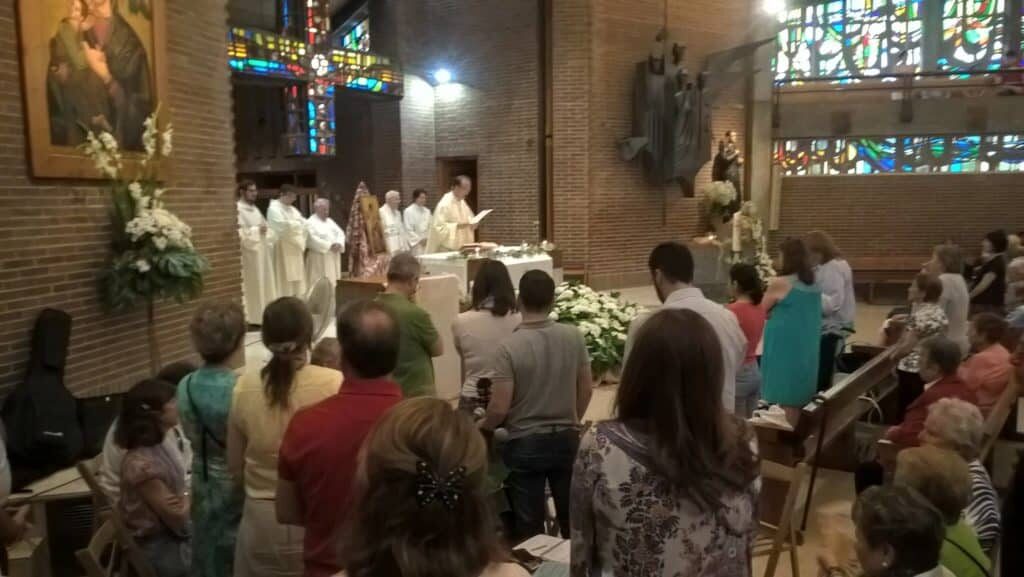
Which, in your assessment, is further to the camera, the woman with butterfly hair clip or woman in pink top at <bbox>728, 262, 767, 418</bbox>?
woman in pink top at <bbox>728, 262, 767, 418</bbox>

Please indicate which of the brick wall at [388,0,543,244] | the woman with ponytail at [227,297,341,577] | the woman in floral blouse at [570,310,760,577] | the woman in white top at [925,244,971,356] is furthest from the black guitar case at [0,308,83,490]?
the brick wall at [388,0,543,244]

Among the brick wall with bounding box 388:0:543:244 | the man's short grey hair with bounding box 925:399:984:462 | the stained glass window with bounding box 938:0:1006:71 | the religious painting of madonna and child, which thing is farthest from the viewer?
the stained glass window with bounding box 938:0:1006:71

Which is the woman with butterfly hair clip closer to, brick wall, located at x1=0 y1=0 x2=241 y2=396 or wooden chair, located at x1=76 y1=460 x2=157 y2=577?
wooden chair, located at x1=76 y1=460 x2=157 y2=577

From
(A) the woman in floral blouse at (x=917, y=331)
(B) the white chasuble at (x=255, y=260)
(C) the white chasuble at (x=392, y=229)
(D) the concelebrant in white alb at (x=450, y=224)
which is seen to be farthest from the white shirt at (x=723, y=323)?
(C) the white chasuble at (x=392, y=229)

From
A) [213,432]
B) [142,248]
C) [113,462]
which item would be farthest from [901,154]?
[213,432]

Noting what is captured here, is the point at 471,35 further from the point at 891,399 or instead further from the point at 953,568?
the point at 953,568

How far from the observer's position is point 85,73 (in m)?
6.06

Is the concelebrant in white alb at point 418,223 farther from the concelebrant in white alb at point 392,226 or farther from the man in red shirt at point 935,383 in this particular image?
the man in red shirt at point 935,383

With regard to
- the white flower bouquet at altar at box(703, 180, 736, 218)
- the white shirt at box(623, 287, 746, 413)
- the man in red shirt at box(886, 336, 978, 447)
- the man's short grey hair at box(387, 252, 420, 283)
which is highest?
the white flower bouquet at altar at box(703, 180, 736, 218)

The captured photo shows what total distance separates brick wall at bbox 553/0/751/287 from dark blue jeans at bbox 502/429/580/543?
10716 millimetres

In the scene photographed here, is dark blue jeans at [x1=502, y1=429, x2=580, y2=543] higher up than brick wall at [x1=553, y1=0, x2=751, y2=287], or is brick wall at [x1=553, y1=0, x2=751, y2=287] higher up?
brick wall at [x1=553, y1=0, x2=751, y2=287]

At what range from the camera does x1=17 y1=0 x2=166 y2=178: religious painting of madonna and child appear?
5.61 meters

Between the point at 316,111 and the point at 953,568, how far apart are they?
13095 mm

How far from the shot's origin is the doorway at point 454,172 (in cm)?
1567
